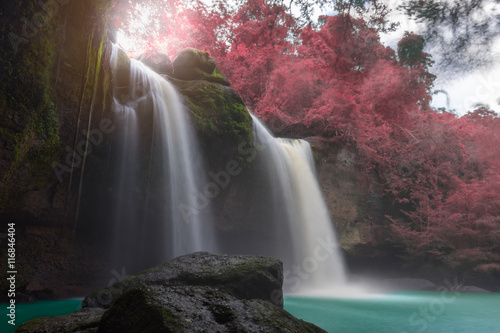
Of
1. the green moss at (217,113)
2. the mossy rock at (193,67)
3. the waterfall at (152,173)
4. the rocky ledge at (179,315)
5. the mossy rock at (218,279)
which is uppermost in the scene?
the mossy rock at (193,67)

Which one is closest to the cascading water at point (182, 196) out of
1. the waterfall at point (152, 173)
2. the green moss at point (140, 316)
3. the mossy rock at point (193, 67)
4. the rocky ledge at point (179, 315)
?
the waterfall at point (152, 173)

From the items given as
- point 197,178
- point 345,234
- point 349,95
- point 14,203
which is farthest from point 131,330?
point 349,95

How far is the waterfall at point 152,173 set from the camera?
7246 millimetres

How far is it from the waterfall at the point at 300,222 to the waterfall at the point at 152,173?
9.12 ft

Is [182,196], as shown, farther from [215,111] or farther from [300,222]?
[300,222]

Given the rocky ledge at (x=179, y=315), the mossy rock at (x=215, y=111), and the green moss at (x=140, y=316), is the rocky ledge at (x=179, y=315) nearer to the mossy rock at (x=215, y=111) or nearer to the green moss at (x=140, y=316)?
the green moss at (x=140, y=316)

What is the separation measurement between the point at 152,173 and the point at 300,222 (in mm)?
5452

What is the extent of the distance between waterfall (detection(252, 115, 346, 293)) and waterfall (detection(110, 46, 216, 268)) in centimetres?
278

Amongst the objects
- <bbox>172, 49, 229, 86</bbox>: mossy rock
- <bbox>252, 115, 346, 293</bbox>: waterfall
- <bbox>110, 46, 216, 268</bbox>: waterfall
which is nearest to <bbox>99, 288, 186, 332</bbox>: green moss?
<bbox>110, 46, 216, 268</bbox>: waterfall

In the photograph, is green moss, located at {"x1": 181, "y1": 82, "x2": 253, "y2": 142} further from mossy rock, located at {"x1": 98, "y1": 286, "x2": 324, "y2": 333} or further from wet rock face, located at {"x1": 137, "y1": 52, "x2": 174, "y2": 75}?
mossy rock, located at {"x1": 98, "y1": 286, "x2": 324, "y2": 333}

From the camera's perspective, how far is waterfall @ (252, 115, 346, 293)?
1004 centimetres

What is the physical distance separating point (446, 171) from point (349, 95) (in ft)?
16.1

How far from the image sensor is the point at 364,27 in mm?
4770

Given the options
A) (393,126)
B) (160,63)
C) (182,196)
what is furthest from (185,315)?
(393,126)
